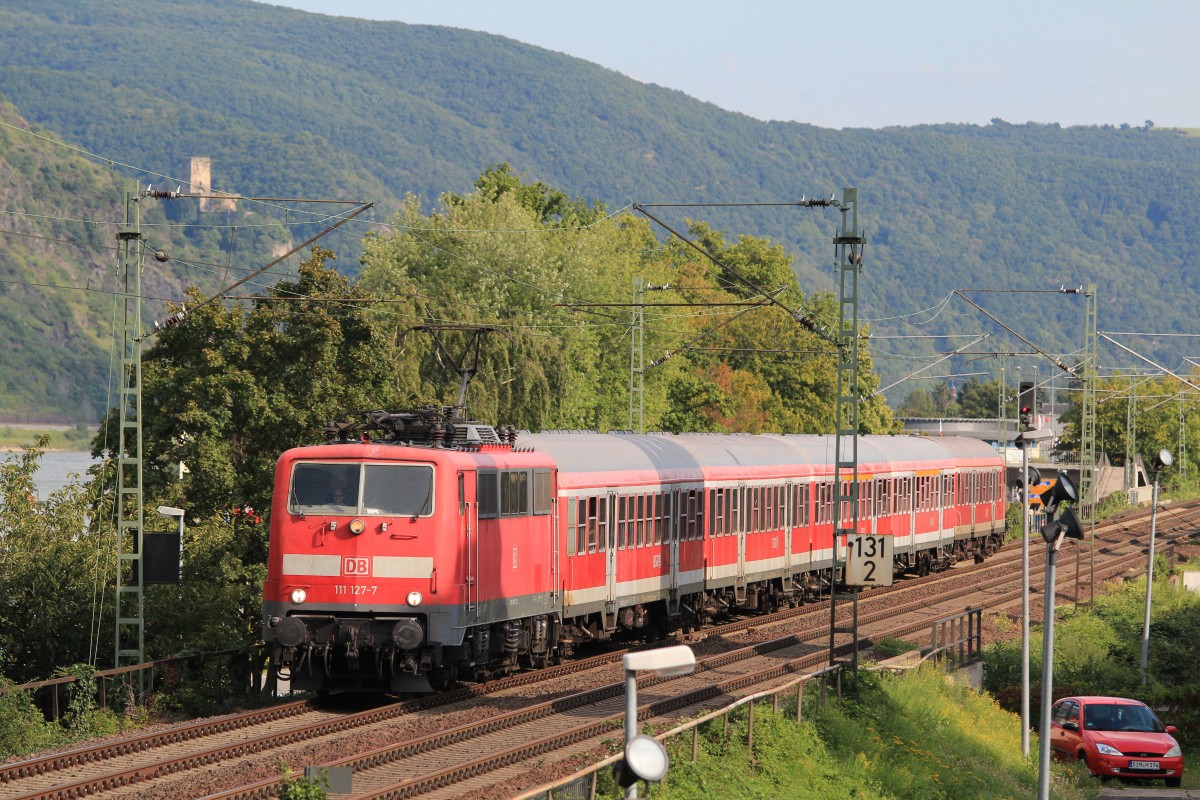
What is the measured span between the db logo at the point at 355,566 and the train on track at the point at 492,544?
0.01 meters

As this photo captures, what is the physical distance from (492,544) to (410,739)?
171 inches

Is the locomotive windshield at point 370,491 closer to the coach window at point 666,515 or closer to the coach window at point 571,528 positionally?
the coach window at point 571,528

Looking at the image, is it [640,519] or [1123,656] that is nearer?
[640,519]

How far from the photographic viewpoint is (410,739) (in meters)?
19.8

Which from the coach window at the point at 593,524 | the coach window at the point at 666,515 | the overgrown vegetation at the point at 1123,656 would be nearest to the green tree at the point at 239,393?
the coach window at the point at 666,515

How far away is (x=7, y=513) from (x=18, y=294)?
113010mm

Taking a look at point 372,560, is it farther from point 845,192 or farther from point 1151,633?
point 1151,633

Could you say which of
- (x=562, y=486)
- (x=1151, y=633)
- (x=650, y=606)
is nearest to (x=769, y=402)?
(x=1151, y=633)

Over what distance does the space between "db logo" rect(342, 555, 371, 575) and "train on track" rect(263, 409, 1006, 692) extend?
1 centimetres

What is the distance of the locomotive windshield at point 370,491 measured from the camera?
22.0 m

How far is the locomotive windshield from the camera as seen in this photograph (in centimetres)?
2202

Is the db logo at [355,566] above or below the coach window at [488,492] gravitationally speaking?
below

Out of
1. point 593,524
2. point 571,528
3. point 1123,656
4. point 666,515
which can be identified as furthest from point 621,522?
point 1123,656

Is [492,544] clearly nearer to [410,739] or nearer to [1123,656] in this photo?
[410,739]
